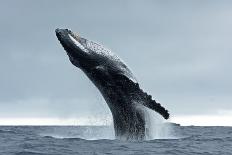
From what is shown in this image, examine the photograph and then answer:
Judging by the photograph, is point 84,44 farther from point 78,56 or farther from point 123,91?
point 123,91

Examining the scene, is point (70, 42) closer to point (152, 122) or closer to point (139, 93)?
point (139, 93)

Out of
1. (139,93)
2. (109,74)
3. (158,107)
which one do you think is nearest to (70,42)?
(109,74)

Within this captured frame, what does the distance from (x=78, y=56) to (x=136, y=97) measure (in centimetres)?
204

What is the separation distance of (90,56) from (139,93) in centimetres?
172

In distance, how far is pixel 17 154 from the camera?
39.4ft

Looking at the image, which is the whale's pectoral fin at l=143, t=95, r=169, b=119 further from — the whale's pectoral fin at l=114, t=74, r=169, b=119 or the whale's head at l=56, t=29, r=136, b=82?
the whale's head at l=56, t=29, r=136, b=82

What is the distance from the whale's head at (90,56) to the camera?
44.7ft

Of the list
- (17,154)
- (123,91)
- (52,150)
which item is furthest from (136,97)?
(17,154)

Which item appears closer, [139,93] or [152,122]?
[139,93]

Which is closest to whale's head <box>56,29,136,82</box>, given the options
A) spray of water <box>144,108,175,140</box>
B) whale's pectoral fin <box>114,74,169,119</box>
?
whale's pectoral fin <box>114,74,169,119</box>

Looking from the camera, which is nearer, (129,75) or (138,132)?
(129,75)

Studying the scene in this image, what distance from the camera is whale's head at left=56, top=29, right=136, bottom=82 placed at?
13609 millimetres

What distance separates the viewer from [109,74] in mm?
13891

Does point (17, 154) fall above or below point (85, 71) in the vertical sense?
below
